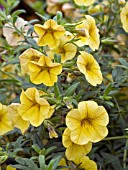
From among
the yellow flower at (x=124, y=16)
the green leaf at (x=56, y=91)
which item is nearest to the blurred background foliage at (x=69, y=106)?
the green leaf at (x=56, y=91)

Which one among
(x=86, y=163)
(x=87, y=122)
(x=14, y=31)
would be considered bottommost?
(x=86, y=163)

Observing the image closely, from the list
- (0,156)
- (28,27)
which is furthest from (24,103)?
(28,27)

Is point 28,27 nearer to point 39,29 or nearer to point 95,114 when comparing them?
point 39,29

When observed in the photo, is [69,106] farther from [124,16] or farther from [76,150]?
[124,16]

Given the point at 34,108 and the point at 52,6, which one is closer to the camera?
the point at 34,108

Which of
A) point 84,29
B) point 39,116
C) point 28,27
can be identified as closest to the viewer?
point 39,116

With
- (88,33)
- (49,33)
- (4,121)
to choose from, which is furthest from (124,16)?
(4,121)

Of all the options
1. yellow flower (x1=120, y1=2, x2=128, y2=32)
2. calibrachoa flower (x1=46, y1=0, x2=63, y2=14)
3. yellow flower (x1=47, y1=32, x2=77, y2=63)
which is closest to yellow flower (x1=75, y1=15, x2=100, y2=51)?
yellow flower (x1=47, y1=32, x2=77, y2=63)
